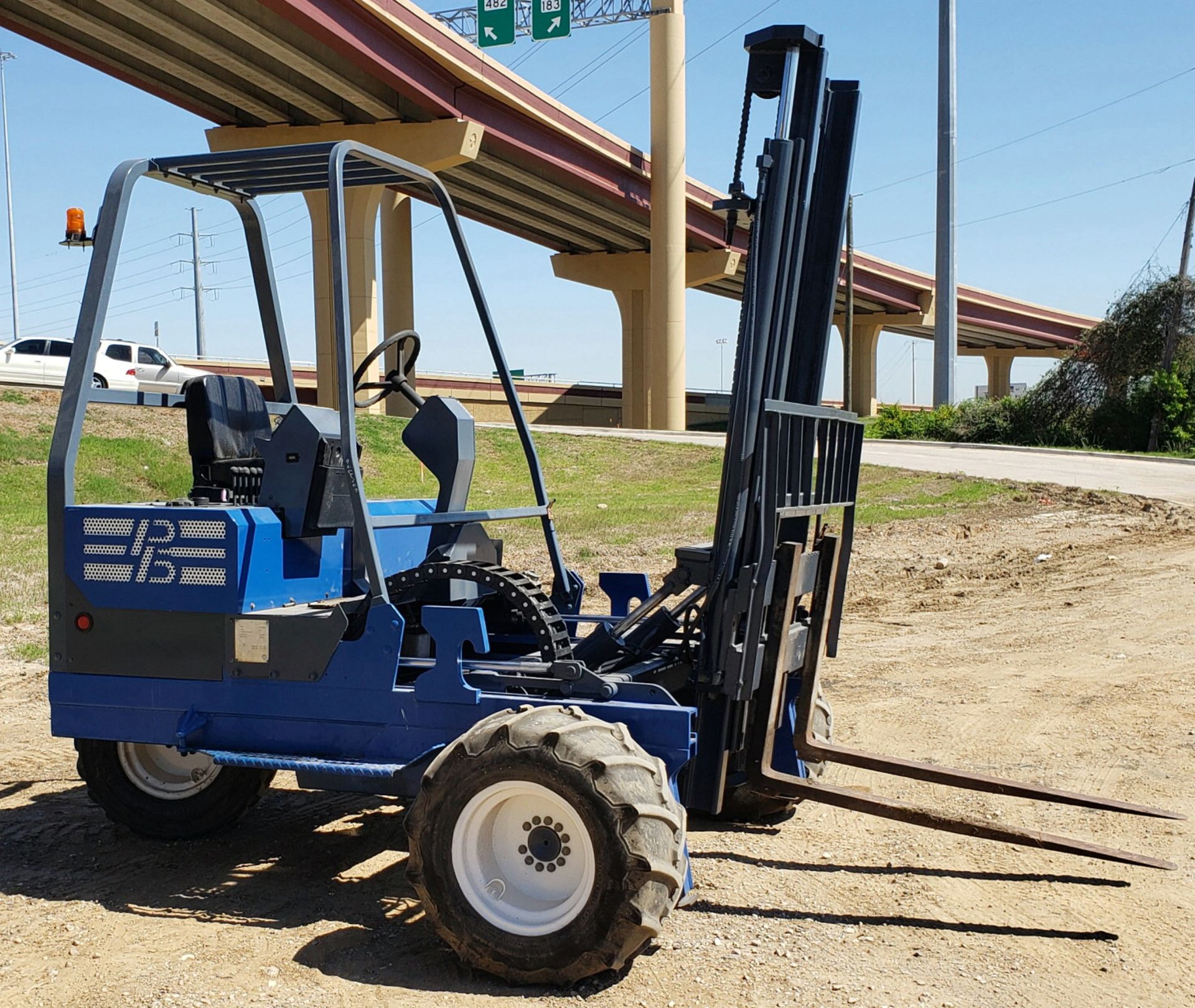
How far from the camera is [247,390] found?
5859 mm

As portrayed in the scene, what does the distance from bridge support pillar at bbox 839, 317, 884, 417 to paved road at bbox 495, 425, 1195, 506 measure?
39.3 metres

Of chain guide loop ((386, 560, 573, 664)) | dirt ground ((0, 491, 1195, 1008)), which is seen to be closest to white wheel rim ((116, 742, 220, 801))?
dirt ground ((0, 491, 1195, 1008))

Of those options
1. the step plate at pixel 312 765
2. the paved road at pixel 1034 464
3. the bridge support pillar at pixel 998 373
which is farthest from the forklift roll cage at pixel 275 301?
the bridge support pillar at pixel 998 373

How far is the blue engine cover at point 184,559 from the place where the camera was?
484cm

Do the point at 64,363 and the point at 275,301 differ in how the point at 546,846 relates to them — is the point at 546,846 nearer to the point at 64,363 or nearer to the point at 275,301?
the point at 275,301

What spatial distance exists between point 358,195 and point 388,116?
8.87 ft

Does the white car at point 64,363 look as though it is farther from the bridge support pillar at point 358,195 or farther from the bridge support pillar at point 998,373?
the bridge support pillar at point 998,373

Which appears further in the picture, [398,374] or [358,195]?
[358,195]

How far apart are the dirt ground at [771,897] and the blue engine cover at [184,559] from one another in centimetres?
115

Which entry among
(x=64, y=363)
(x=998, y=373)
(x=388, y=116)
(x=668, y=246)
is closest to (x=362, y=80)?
(x=388, y=116)

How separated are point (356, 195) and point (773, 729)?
29877 mm

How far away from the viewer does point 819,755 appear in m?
5.29

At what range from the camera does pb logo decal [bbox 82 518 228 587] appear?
485cm

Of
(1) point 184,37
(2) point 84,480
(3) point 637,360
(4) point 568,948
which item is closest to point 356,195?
(1) point 184,37
